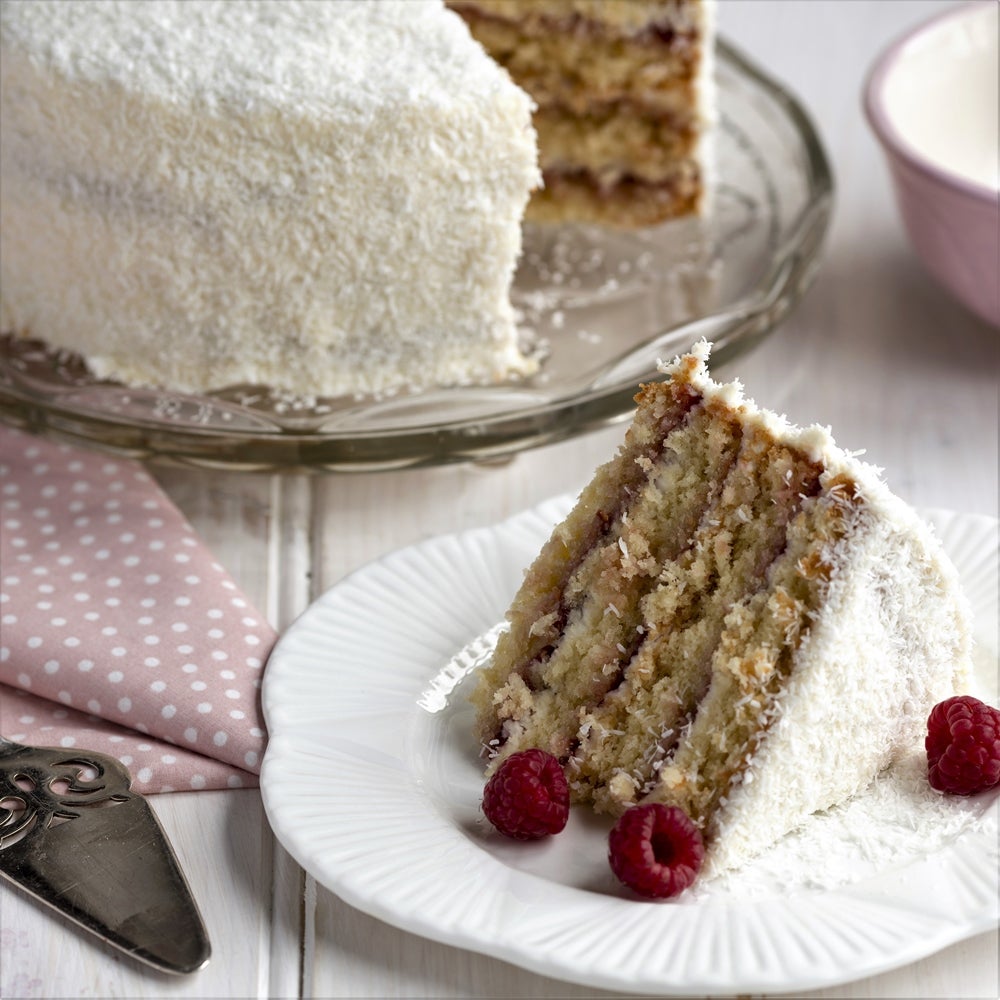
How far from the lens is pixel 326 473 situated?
2154mm

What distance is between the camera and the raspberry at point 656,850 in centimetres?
146

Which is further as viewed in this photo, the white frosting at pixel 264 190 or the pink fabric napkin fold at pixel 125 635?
the white frosting at pixel 264 190

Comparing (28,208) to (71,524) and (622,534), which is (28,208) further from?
(622,534)

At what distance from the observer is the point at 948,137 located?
2.80 meters

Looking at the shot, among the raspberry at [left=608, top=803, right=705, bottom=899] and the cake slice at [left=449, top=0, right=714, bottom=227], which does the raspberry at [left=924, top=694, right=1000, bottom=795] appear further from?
the cake slice at [left=449, top=0, right=714, bottom=227]

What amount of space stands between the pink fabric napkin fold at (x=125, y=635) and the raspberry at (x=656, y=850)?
0.46 metres

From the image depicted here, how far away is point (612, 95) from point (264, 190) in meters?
0.94

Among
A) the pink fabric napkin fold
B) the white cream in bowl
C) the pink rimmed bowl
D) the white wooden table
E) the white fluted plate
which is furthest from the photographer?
the white cream in bowl

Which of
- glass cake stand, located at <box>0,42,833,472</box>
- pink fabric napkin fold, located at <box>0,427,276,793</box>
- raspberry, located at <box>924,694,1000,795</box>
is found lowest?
pink fabric napkin fold, located at <box>0,427,276,793</box>

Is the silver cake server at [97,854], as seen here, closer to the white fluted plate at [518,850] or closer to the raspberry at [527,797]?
the white fluted plate at [518,850]

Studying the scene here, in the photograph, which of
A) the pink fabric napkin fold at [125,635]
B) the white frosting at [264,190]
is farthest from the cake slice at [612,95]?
the pink fabric napkin fold at [125,635]

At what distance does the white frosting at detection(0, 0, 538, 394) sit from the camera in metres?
2.11

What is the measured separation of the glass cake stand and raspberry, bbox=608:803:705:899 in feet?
2.54

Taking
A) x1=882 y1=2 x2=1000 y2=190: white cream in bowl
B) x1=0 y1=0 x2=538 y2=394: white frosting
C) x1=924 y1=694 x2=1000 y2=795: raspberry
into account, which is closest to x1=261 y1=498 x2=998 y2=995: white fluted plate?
x1=924 y1=694 x2=1000 y2=795: raspberry
